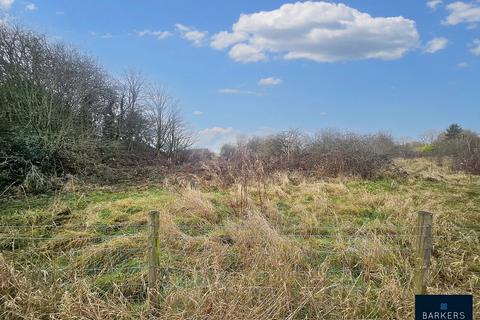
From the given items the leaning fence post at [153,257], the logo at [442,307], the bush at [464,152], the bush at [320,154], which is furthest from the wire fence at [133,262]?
the bush at [464,152]

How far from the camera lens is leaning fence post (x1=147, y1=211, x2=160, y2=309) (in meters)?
3.78

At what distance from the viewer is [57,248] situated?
5797 millimetres

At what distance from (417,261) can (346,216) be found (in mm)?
4216

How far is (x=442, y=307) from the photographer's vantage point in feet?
9.30

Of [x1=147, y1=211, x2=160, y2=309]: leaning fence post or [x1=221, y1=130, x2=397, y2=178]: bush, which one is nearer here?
[x1=147, y1=211, x2=160, y2=309]: leaning fence post

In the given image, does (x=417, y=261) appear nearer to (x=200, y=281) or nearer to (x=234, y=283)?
(x=234, y=283)

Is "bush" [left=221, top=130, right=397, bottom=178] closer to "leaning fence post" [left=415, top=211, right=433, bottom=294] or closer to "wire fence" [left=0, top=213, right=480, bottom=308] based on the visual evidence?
"wire fence" [left=0, top=213, right=480, bottom=308]

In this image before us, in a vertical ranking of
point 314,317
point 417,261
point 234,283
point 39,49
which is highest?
point 39,49

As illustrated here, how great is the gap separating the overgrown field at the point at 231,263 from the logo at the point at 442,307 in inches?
35.4

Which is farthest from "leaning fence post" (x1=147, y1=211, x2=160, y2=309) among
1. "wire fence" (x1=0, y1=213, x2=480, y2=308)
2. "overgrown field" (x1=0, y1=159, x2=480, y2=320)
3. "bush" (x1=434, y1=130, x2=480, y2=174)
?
"bush" (x1=434, y1=130, x2=480, y2=174)

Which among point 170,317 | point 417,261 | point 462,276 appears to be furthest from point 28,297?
point 462,276

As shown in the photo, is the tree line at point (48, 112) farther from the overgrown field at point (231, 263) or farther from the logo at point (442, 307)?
the logo at point (442, 307)

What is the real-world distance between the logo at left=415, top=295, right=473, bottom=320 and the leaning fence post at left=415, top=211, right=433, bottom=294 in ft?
2.43

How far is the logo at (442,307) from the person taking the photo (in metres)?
2.81
